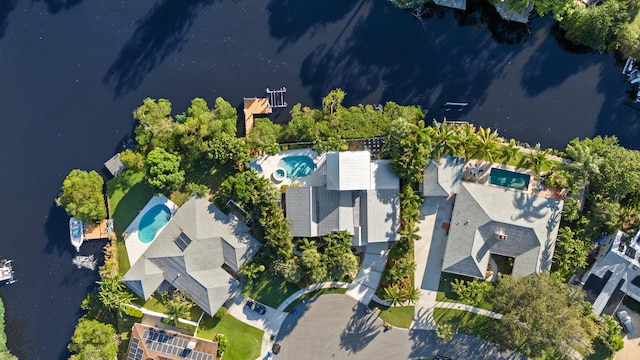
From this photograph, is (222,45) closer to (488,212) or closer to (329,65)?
(329,65)

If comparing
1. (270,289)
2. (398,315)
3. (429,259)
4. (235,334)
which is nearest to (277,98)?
(270,289)

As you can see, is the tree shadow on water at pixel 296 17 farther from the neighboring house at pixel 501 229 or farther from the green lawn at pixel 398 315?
the green lawn at pixel 398 315

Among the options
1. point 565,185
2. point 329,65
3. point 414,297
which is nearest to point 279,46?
point 329,65

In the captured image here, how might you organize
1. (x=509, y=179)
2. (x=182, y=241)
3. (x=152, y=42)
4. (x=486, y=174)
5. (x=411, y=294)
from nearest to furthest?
(x=411, y=294)
(x=182, y=241)
(x=509, y=179)
(x=486, y=174)
(x=152, y=42)

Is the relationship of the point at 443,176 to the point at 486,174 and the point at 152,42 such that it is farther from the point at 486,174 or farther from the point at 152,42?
the point at 152,42

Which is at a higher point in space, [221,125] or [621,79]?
[621,79]

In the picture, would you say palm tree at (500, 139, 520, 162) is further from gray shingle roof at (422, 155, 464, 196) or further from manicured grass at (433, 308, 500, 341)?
manicured grass at (433, 308, 500, 341)

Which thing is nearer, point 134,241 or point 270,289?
point 270,289

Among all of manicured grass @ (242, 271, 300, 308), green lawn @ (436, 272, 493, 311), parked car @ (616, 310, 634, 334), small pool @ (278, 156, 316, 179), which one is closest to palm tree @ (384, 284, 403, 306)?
green lawn @ (436, 272, 493, 311)
